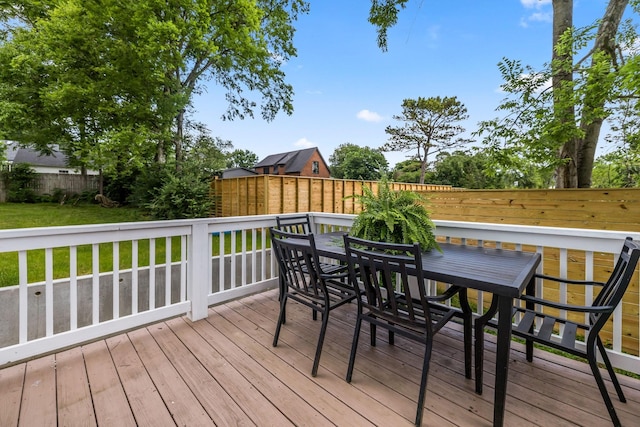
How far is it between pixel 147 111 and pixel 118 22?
1.98 meters

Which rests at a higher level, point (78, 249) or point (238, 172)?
point (238, 172)

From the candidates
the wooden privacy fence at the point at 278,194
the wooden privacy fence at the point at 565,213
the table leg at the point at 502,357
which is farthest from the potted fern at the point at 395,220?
the wooden privacy fence at the point at 278,194

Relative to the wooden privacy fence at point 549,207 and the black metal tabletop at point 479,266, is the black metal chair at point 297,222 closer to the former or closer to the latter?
the black metal tabletop at point 479,266

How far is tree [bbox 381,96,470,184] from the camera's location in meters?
18.0

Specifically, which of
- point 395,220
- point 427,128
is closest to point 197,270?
point 395,220

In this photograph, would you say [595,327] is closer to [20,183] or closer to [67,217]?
[67,217]

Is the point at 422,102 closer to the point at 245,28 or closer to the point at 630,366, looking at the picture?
the point at 245,28

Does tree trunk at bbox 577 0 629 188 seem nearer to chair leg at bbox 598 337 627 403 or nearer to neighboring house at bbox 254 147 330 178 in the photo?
chair leg at bbox 598 337 627 403

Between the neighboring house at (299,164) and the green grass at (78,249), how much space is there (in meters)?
16.7

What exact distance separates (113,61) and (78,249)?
457 cm

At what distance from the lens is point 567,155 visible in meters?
4.50

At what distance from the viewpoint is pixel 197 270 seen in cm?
268

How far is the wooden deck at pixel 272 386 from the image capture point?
152 centimetres

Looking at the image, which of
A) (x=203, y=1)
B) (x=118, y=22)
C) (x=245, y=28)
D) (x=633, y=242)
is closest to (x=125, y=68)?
(x=118, y=22)
